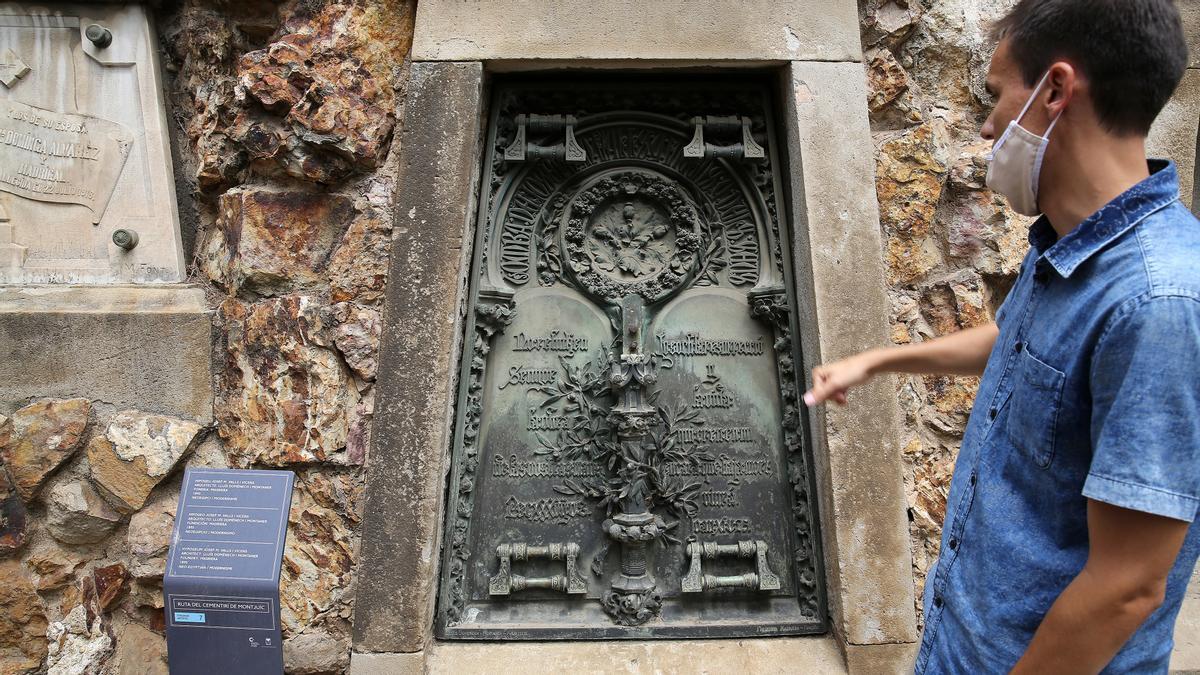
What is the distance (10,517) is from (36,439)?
1.11ft

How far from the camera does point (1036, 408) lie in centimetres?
119

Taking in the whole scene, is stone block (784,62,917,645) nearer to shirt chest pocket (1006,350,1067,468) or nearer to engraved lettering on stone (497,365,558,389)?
engraved lettering on stone (497,365,558,389)

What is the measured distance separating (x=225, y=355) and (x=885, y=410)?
8.39 feet

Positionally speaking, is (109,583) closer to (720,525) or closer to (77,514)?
(77,514)

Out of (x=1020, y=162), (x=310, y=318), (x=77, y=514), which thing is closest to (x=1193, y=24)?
(x=1020, y=162)

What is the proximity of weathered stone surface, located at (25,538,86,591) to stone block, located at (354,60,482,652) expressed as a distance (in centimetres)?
125

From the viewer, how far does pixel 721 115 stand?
2896 mm

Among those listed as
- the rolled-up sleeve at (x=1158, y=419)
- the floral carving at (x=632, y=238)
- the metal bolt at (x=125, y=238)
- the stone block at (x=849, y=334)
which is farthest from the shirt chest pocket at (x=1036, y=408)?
the metal bolt at (x=125, y=238)

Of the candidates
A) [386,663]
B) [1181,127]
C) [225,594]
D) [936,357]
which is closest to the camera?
[936,357]

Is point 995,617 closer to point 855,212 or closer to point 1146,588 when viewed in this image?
point 1146,588

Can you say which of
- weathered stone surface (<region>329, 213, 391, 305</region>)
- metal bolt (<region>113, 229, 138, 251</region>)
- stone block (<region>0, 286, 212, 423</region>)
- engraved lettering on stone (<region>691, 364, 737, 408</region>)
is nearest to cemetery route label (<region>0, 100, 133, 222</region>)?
metal bolt (<region>113, 229, 138, 251</region>)

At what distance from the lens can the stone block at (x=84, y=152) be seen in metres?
2.80

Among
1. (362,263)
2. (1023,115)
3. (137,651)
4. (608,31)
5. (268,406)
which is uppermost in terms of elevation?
(608,31)

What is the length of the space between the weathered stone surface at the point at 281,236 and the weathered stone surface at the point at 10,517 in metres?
1.17
